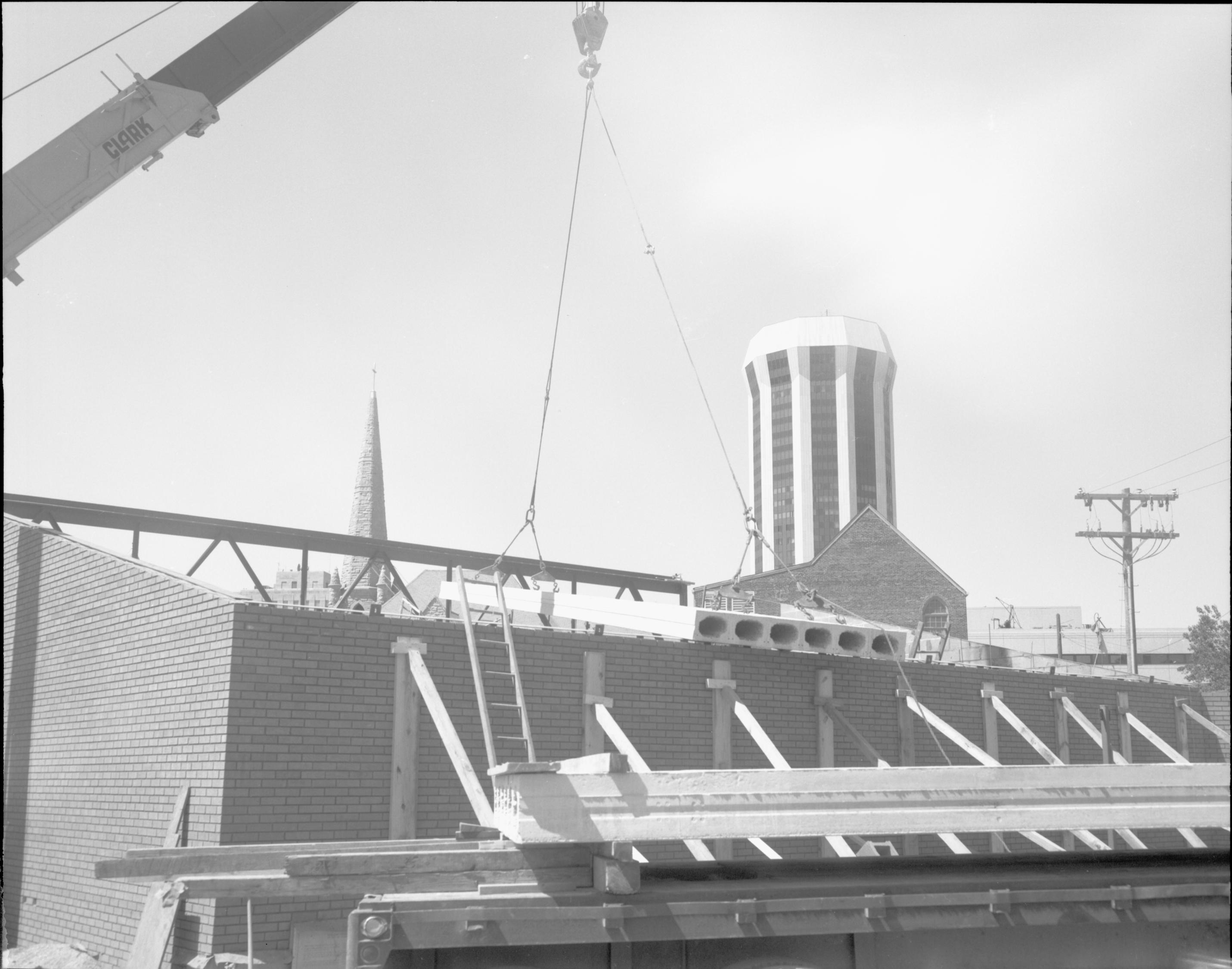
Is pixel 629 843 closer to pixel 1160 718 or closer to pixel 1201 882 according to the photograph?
pixel 1201 882

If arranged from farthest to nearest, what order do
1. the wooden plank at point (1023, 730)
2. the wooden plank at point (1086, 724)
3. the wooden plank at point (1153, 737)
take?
the wooden plank at point (1153, 737), the wooden plank at point (1086, 724), the wooden plank at point (1023, 730)

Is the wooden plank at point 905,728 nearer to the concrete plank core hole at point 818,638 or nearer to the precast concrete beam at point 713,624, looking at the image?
the precast concrete beam at point 713,624

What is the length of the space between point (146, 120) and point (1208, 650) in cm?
1931

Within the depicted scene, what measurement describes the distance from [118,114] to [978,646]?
30095 mm

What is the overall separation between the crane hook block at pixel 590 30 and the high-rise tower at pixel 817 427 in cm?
12712

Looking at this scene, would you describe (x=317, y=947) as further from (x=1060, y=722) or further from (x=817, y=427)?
(x=817, y=427)

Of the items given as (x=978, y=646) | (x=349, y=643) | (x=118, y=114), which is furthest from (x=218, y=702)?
(x=978, y=646)

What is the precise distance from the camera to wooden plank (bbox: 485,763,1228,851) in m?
4.80

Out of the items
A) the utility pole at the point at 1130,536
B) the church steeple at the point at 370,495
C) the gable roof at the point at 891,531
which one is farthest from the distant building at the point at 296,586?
the utility pole at the point at 1130,536

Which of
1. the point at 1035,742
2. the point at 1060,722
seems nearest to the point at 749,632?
the point at 1035,742

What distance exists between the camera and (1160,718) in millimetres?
17328

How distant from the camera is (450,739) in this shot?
8.78 metres

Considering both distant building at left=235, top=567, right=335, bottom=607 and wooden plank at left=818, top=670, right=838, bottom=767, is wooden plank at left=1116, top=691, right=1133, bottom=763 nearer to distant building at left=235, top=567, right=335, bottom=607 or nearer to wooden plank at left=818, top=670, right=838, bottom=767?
wooden plank at left=818, top=670, right=838, bottom=767

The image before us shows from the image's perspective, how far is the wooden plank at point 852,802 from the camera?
4801 mm
